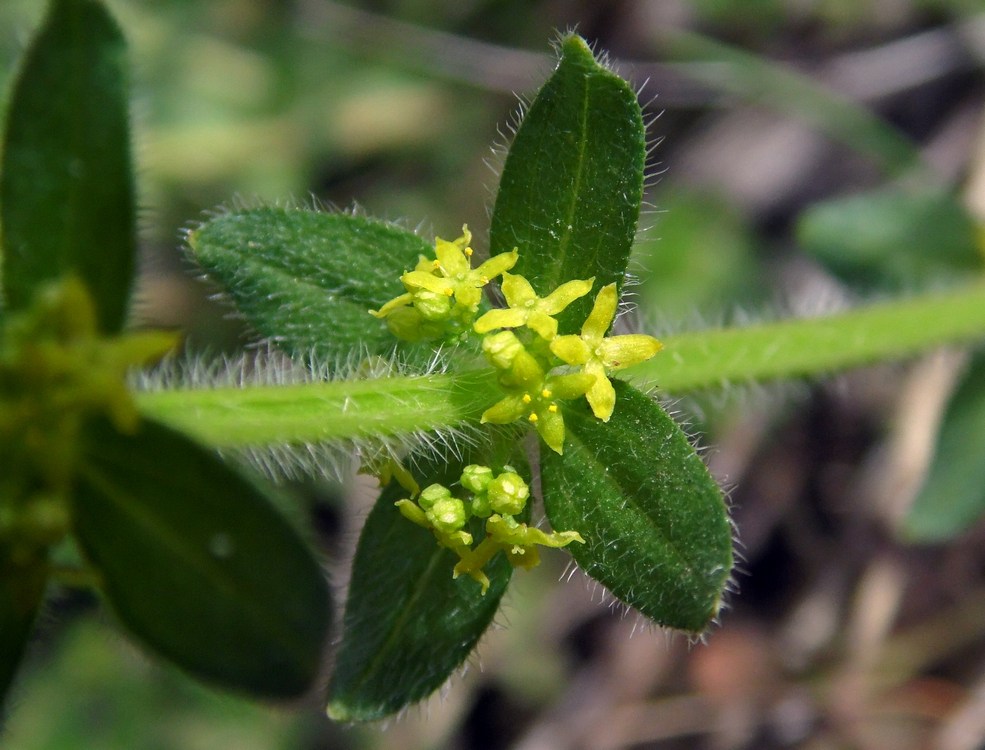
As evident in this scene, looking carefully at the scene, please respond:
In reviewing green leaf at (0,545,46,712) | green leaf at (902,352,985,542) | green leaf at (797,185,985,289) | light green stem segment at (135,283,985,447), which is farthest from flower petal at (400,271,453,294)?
green leaf at (902,352,985,542)

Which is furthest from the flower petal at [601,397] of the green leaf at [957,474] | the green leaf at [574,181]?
the green leaf at [957,474]

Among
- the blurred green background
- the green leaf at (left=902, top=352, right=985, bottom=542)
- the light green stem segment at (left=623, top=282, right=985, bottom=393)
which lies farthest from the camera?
the blurred green background

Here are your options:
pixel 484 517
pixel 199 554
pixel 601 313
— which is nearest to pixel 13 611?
pixel 199 554

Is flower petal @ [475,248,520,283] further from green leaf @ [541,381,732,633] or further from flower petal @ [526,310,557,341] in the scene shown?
green leaf @ [541,381,732,633]

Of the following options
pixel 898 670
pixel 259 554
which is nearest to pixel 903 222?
pixel 898 670

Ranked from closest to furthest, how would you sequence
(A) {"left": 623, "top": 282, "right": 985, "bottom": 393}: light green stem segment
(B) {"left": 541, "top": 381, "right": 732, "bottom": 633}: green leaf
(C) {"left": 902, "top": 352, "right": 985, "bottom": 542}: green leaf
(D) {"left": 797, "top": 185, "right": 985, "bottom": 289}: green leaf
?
(B) {"left": 541, "top": 381, "right": 732, "bottom": 633}: green leaf → (A) {"left": 623, "top": 282, "right": 985, "bottom": 393}: light green stem segment → (C) {"left": 902, "top": 352, "right": 985, "bottom": 542}: green leaf → (D) {"left": 797, "top": 185, "right": 985, "bottom": 289}: green leaf

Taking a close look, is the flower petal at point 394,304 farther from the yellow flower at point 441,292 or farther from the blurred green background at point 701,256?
the blurred green background at point 701,256

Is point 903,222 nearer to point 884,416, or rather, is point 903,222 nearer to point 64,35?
point 884,416
